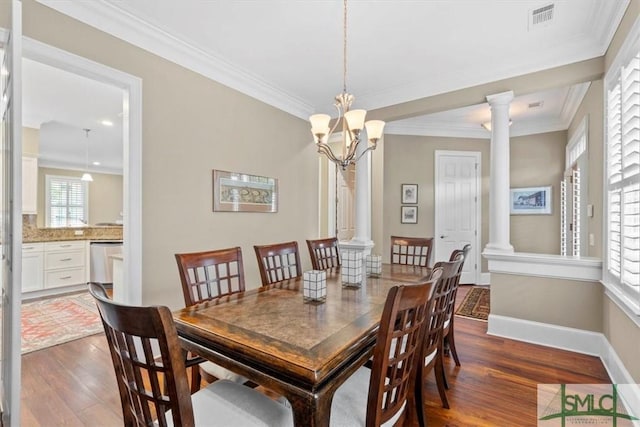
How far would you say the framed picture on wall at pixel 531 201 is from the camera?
4.82 m

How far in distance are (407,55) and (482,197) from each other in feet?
10.8

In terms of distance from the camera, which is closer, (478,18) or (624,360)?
(624,360)

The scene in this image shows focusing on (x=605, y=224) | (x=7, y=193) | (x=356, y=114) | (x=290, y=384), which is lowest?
(x=290, y=384)

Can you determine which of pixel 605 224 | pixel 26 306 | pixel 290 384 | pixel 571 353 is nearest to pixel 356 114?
pixel 290 384

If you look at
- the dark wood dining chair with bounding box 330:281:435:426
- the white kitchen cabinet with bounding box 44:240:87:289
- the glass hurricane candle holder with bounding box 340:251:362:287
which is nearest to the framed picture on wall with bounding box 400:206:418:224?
the glass hurricane candle holder with bounding box 340:251:362:287

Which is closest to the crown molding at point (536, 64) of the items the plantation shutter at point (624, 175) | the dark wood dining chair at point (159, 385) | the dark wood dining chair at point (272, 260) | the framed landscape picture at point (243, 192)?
the plantation shutter at point (624, 175)

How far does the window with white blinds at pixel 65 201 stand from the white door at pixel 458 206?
8.77m

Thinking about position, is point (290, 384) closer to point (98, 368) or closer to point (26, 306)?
point (98, 368)

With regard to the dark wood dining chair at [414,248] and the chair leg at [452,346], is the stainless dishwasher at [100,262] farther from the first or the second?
the chair leg at [452,346]

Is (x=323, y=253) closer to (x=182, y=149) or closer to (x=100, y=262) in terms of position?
(x=182, y=149)

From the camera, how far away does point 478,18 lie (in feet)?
7.71

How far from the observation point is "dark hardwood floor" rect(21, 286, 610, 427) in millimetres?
1824

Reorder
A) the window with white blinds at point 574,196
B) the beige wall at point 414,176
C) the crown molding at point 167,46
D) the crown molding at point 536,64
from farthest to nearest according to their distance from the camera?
the beige wall at point 414,176, the window with white blinds at point 574,196, the crown molding at point 536,64, the crown molding at point 167,46

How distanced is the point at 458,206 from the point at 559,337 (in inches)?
106
